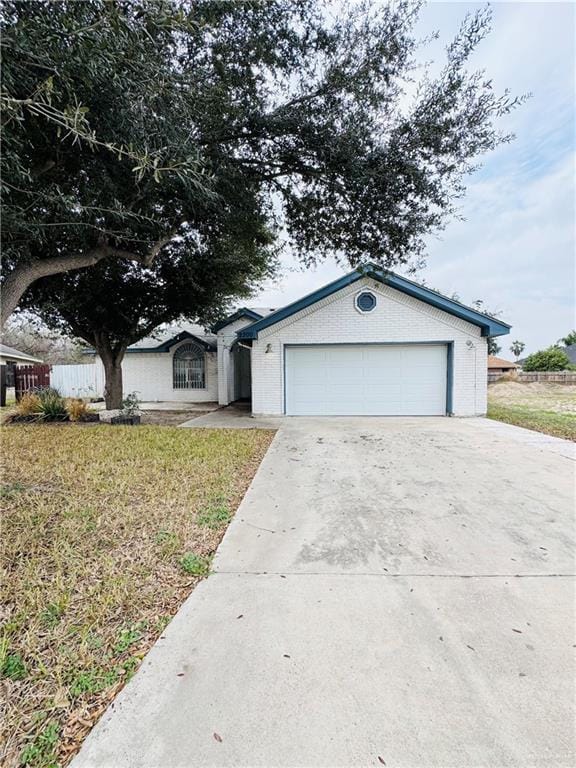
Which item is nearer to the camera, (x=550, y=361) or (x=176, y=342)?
(x=176, y=342)

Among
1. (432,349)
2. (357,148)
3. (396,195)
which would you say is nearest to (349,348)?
(432,349)

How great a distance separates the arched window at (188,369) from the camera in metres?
15.8

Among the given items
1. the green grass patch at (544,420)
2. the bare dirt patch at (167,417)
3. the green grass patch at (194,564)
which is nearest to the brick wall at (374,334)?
the green grass patch at (544,420)

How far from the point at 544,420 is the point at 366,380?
5.00 metres

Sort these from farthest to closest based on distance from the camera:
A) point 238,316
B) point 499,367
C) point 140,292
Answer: point 499,367 → point 238,316 → point 140,292

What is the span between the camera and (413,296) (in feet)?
35.3

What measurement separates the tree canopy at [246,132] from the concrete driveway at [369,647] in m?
4.04

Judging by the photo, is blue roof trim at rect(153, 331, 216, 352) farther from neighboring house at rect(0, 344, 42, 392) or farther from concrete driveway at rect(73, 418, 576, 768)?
concrete driveway at rect(73, 418, 576, 768)

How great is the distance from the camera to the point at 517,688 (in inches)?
70.1

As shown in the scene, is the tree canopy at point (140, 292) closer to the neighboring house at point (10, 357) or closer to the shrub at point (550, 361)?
the neighboring house at point (10, 357)

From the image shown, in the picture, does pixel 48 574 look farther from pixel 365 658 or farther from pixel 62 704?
pixel 365 658

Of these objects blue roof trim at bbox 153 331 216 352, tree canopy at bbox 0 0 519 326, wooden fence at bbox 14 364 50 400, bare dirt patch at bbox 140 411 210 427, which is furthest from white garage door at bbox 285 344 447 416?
wooden fence at bbox 14 364 50 400

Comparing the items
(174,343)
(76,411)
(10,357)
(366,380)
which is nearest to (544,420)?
(366,380)

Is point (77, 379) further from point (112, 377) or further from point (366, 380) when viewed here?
point (366, 380)
